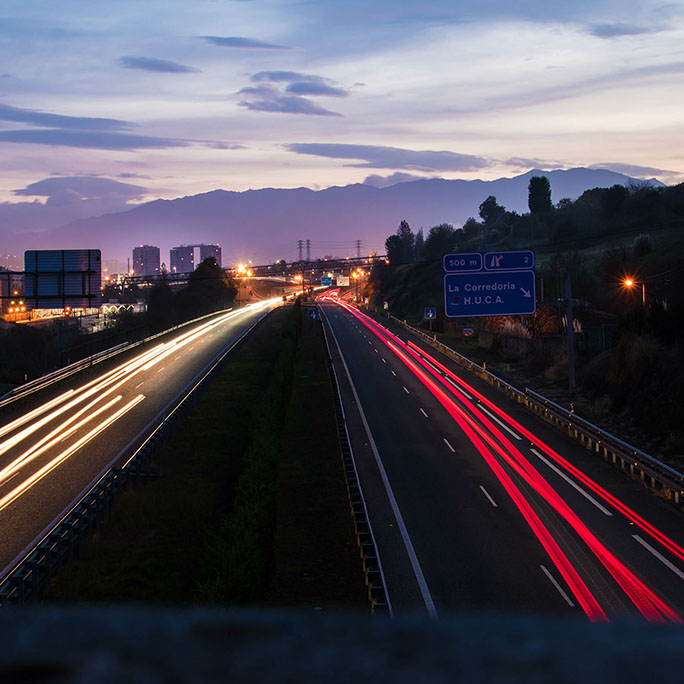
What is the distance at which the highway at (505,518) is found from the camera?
19.3 m

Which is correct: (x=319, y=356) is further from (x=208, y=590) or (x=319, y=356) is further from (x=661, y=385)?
(x=208, y=590)

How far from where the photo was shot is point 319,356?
233 ft

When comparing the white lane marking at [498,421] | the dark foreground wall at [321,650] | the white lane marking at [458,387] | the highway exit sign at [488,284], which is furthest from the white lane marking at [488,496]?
the dark foreground wall at [321,650]

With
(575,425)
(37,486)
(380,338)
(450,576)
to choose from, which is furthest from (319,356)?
(450,576)

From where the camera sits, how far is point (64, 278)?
38.7 m

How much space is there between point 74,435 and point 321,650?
39.3 meters

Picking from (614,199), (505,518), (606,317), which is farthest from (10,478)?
(614,199)

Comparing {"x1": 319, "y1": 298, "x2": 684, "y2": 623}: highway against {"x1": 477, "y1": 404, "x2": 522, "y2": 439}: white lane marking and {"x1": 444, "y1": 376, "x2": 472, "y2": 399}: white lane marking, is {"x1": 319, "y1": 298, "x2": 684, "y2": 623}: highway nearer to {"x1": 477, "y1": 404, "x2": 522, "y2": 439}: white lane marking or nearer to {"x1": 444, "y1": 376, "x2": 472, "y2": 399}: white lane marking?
{"x1": 477, "y1": 404, "x2": 522, "y2": 439}: white lane marking

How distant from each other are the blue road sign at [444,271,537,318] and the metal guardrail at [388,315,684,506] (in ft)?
22.5

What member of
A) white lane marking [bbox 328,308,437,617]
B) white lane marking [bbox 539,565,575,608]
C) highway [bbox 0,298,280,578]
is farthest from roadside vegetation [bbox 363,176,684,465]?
highway [bbox 0,298,280,578]

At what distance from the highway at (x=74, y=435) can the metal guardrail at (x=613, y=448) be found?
71.1 ft

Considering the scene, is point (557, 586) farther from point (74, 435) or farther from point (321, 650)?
point (74, 435)

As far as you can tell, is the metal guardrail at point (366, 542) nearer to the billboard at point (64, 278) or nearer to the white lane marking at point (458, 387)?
the billboard at point (64, 278)

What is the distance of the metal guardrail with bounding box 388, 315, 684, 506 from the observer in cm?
2714
